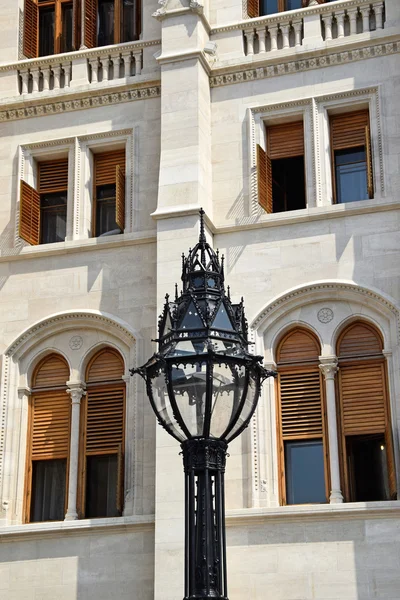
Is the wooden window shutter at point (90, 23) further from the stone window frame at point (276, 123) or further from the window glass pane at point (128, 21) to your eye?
the stone window frame at point (276, 123)

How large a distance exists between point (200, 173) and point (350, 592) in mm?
7161

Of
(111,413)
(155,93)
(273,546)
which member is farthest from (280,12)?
(273,546)

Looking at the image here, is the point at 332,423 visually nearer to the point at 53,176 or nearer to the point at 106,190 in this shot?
the point at 106,190

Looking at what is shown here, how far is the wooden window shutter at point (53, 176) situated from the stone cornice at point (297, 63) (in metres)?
3.13

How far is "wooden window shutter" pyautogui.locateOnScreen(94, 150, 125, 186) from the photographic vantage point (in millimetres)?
20656

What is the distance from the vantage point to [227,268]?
18.8m

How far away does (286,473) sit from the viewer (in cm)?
1778

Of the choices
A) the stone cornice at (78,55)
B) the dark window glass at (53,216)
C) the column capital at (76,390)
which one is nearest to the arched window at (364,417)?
the column capital at (76,390)

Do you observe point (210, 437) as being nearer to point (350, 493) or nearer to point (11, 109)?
point (350, 493)

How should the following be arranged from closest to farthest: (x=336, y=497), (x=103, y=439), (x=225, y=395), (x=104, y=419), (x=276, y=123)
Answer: (x=225, y=395), (x=336, y=497), (x=103, y=439), (x=104, y=419), (x=276, y=123)

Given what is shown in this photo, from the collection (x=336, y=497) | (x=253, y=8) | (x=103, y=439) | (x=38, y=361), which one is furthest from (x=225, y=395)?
(x=253, y=8)

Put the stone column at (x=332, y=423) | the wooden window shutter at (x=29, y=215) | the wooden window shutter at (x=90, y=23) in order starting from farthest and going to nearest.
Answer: the wooden window shutter at (x=90, y=23), the wooden window shutter at (x=29, y=215), the stone column at (x=332, y=423)

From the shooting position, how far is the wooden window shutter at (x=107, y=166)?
20656 millimetres

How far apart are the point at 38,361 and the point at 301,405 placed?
466 centimetres
